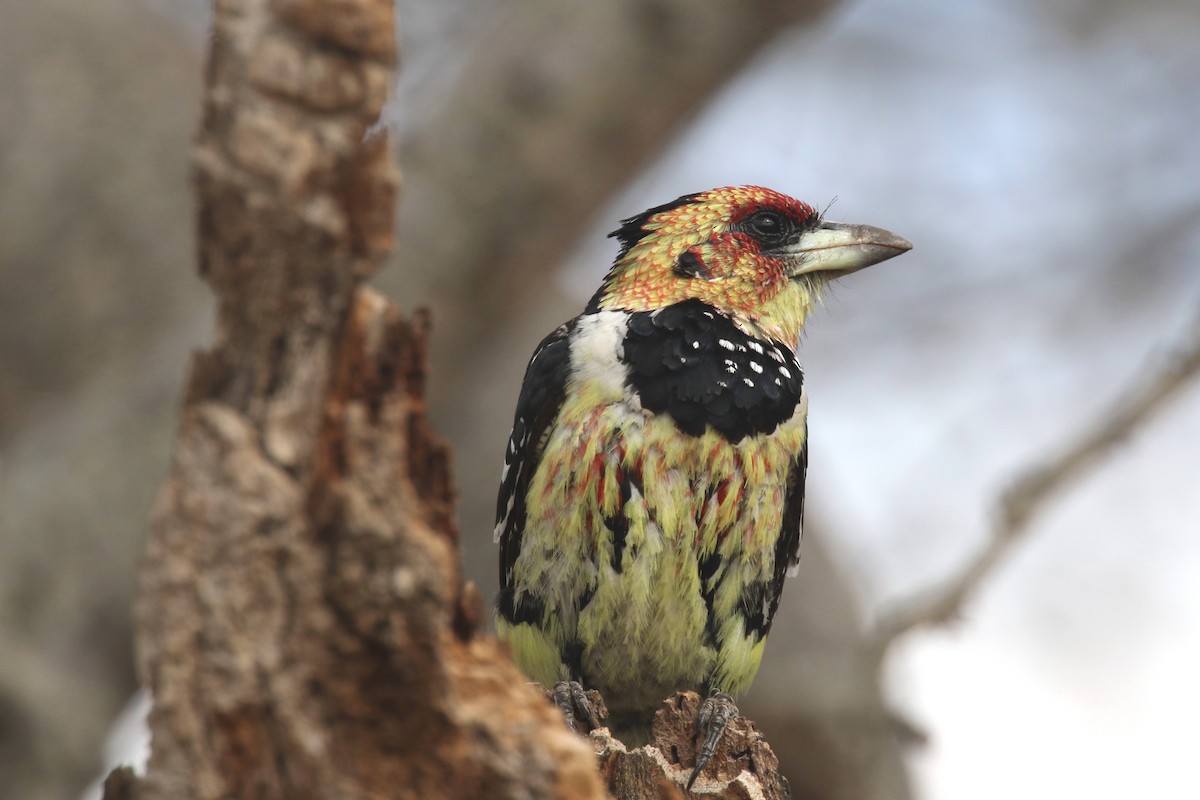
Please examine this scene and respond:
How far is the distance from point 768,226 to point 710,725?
172cm

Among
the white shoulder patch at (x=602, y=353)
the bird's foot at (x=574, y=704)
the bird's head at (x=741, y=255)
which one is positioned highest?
the bird's head at (x=741, y=255)

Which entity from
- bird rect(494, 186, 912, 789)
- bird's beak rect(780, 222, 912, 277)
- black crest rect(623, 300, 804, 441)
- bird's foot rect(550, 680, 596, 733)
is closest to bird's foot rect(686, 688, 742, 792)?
bird rect(494, 186, 912, 789)

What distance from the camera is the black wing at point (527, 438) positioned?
3.95 meters

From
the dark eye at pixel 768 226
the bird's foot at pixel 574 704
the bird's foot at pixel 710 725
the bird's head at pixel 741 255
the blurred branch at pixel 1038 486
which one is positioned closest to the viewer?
the bird's foot at pixel 710 725

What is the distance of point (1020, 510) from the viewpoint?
16.8 ft

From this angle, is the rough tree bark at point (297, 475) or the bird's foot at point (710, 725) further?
the bird's foot at point (710, 725)

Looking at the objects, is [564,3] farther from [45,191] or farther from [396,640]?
[396,640]

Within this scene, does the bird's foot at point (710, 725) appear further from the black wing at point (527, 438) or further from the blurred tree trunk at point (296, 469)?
the blurred tree trunk at point (296, 469)

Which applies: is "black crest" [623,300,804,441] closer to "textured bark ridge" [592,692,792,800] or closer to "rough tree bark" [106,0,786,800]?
"textured bark ridge" [592,692,792,800]

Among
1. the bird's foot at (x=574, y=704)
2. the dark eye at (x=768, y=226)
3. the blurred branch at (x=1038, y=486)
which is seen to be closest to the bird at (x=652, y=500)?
the bird's foot at (x=574, y=704)

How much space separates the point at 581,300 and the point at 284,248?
583 cm

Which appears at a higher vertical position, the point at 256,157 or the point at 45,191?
the point at 45,191

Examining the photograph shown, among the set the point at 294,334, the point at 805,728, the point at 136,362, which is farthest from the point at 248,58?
the point at 136,362

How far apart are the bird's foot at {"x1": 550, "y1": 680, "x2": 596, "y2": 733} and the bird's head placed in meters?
1.13
